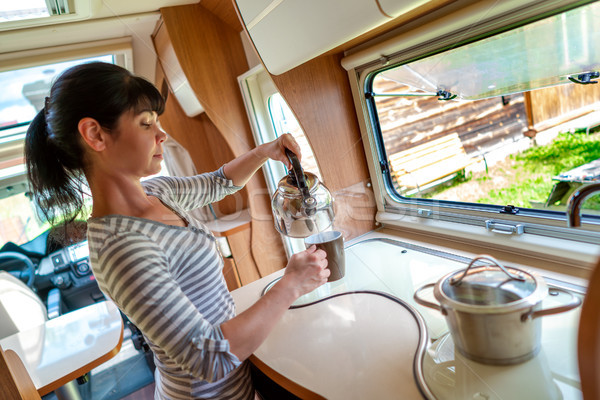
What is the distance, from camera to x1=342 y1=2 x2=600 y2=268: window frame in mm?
908

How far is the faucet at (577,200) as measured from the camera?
0.56 metres

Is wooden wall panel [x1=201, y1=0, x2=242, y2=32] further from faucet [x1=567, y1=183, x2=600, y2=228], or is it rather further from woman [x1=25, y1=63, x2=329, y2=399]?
faucet [x1=567, y1=183, x2=600, y2=228]

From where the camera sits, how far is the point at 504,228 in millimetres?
1054

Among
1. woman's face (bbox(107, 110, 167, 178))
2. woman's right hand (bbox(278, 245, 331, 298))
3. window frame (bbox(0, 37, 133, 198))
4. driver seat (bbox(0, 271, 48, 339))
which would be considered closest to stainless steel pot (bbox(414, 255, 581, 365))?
woman's right hand (bbox(278, 245, 331, 298))

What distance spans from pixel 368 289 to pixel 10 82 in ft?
7.88

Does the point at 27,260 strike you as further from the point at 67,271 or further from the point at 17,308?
the point at 17,308

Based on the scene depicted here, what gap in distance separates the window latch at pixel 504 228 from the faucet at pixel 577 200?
1.52 feet

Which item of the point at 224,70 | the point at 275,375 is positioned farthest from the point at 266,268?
the point at 275,375

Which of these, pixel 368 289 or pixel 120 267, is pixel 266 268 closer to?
pixel 368 289

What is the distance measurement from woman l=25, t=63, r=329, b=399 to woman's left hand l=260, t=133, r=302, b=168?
0.95ft

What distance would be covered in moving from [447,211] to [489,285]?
2.14ft

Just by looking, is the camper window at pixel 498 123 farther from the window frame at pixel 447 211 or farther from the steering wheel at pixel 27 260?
the steering wheel at pixel 27 260

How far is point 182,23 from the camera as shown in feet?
6.56

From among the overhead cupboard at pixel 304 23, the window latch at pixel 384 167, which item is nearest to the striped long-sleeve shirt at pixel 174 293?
the overhead cupboard at pixel 304 23
